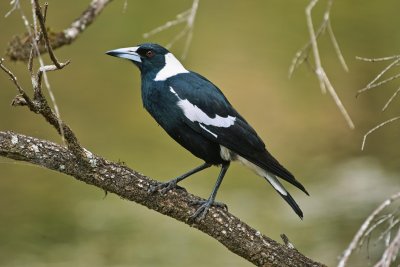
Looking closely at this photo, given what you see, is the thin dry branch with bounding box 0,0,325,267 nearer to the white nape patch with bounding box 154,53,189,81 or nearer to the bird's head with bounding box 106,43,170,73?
the white nape patch with bounding box 154,53,189,81

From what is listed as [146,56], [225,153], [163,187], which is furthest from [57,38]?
[163,187]

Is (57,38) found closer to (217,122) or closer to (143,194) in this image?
(217,122)

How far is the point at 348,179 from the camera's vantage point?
6.87 metres

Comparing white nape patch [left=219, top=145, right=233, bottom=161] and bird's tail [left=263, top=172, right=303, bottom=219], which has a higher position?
white nape patch [left=219, top=145, right=233, bottom=161]

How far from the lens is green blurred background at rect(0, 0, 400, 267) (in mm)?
6078

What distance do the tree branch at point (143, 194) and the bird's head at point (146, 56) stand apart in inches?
31.8

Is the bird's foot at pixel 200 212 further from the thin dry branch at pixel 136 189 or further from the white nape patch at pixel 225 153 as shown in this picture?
the white nape patch at pixel 225 153

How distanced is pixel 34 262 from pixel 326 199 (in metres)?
2.31

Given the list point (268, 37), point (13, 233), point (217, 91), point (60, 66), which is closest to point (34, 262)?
point (13, 233)

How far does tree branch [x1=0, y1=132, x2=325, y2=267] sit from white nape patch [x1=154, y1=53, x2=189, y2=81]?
0.70m

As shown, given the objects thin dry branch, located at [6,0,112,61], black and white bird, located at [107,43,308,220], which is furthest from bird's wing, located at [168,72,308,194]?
thin dry branch, located at [6,0,112,61]

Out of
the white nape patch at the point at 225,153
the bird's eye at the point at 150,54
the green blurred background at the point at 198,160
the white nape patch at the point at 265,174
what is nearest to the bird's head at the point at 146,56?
the bird's eye at the point at 150,54

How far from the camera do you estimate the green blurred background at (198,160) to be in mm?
6078

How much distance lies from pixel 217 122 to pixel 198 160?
11.9 ft
